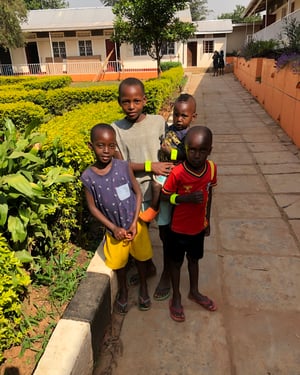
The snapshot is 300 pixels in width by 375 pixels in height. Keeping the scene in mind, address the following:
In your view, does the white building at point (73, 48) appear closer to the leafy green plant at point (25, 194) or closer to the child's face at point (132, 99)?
the leafy green plant at point (25, 194)

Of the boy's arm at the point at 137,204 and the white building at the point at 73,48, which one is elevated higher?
the white building at the point at 73,48

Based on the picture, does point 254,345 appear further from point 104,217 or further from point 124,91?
point 124,91

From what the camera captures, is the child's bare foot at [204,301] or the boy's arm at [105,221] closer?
the boy's arm at [105,221]

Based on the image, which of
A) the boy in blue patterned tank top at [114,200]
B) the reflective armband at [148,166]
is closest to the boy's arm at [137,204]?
the boy in blue patterned tank top at [114,200]

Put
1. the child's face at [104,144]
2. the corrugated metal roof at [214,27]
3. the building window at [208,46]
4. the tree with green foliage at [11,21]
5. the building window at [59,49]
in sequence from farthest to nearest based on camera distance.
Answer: the building window at [208,46] < the corrugated metal roof at [214,27] < the building window at [59,49] < the tree with green foliage at [11,21] < the child's face at [104,144]

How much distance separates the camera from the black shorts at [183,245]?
7.34 feet

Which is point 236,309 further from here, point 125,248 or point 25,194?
point 25,194

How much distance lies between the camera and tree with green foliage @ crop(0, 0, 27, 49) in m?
21.8

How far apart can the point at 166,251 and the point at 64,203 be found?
908 millimetres

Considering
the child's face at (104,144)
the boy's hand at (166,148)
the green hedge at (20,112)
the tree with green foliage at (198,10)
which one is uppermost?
the tree with green foliage at (198,10)

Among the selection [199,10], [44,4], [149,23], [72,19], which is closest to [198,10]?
[199,10]

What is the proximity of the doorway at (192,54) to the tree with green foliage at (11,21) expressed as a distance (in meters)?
15.0

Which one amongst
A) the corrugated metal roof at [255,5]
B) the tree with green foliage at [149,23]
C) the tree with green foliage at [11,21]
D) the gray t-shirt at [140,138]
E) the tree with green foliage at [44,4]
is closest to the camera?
the gray t-shirt at [140,138]

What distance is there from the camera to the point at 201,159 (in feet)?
6.56
